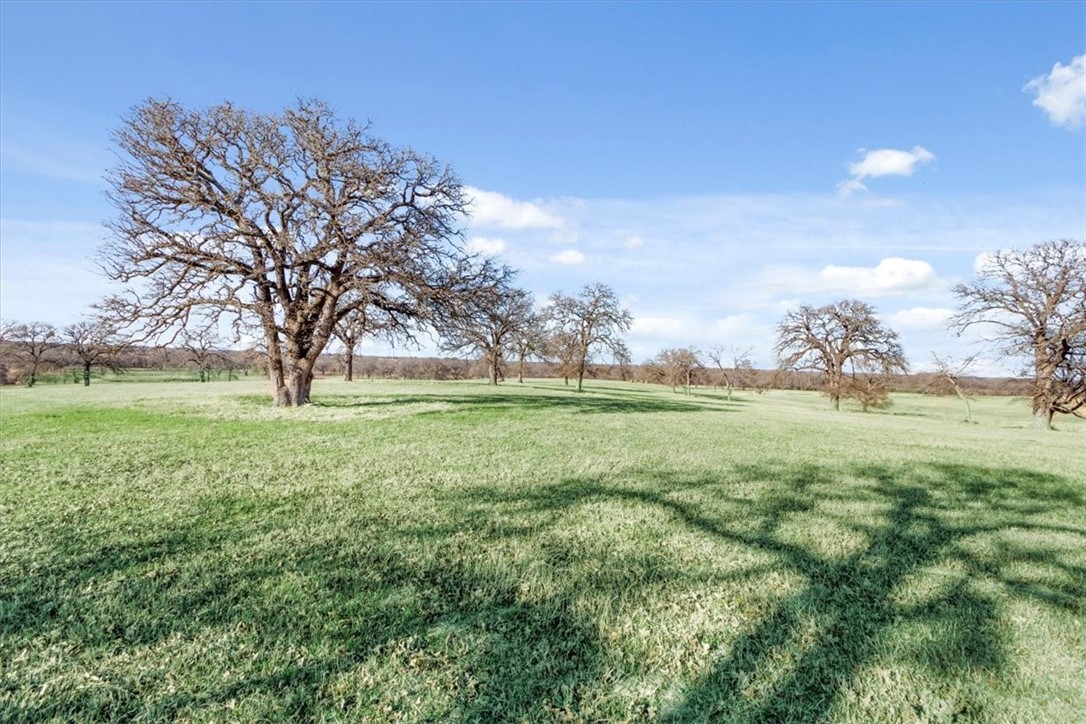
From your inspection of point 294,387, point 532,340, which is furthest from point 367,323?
point 532,340

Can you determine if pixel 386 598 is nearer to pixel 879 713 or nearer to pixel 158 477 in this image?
pixel 879 713

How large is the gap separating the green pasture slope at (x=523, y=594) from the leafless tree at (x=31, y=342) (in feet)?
191

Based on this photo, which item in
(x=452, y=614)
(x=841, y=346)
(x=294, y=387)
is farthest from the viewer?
(x=841, y=346)

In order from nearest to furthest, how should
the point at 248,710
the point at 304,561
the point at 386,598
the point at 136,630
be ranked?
1. the point at 248,710
2. the point at 136,630
3. the point at 386,598
4. the point at 304,561

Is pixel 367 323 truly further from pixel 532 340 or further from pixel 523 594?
pixel 532 340

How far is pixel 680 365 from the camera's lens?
6469 cm

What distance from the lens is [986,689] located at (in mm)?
2629

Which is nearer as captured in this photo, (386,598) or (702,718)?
(702,718)

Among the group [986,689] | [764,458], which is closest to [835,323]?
[764,458]

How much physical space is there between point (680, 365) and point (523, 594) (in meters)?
63.9

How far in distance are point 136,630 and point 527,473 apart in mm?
5067

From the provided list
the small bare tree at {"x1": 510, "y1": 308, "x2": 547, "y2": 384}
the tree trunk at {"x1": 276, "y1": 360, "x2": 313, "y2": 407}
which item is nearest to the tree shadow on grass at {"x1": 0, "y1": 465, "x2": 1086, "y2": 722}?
the tree trunk at {"x1": 276, "y1": 360, "x2": 313, "y2": 407}

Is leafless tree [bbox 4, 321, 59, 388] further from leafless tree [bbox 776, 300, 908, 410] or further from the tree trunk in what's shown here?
leafless tree [bbox 776, 300, 908, 410]

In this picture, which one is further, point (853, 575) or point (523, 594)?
point (853, 575)
